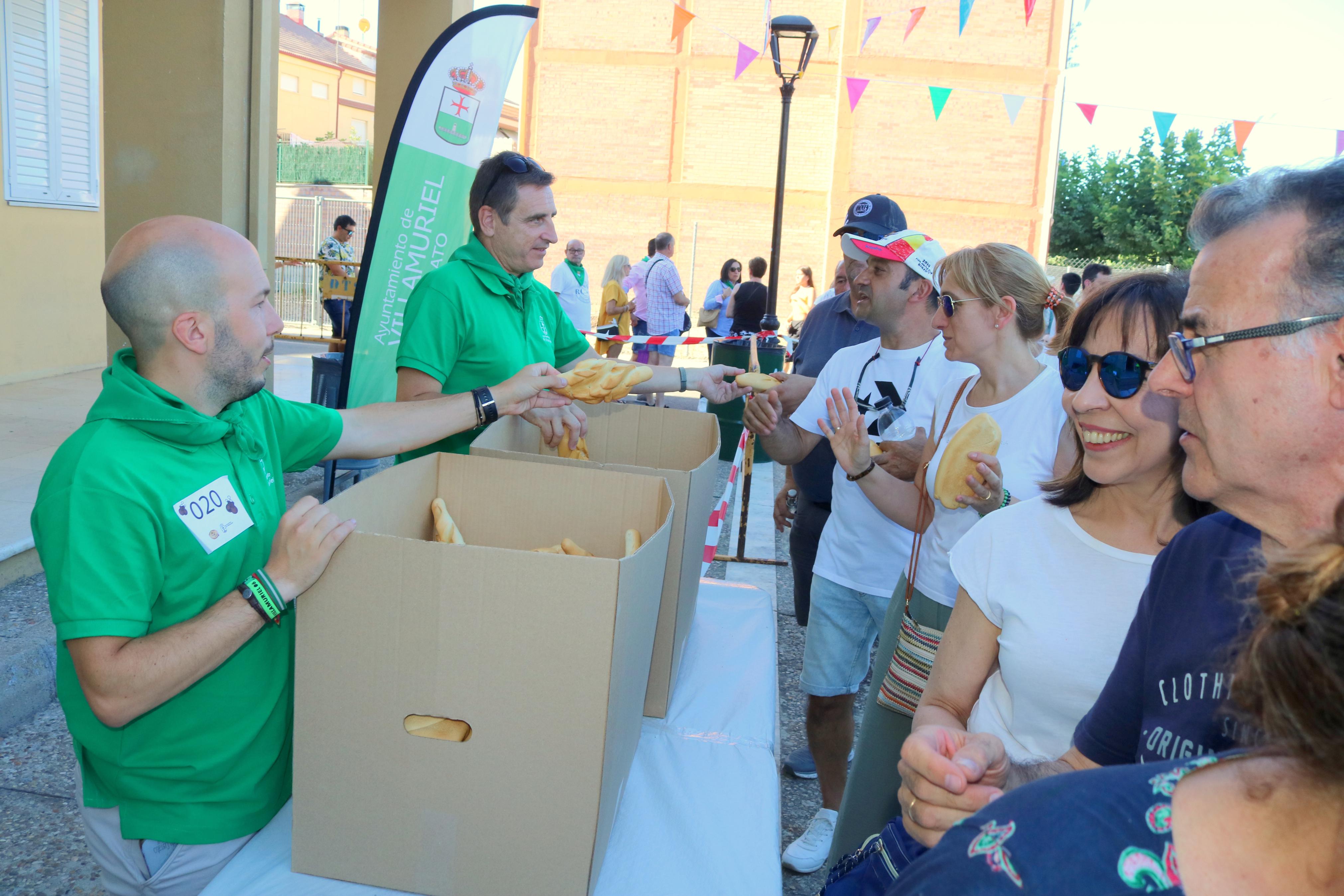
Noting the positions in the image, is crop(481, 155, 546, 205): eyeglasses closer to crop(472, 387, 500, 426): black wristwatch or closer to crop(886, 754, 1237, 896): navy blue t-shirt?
crop(472, 387, 500, 426): black wristwatch

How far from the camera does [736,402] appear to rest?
30.3 feet

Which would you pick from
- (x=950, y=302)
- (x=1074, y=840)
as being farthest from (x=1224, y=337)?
(x=950, y=302)

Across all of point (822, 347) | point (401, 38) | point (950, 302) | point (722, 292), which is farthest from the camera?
point (722, 292)

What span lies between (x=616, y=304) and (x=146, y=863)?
11.6 meters

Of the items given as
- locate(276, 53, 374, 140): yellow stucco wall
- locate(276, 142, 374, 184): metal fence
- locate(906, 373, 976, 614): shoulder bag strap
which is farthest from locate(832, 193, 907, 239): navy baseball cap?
locate(276, 53, 374, 140): yellow stucco wall

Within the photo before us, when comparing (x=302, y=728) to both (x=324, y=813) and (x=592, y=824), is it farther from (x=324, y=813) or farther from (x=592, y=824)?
(x=592, y=824)

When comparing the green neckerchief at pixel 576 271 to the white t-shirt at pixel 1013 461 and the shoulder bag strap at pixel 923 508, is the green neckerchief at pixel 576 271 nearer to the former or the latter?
the shoulder bag strap at pixel 923 508

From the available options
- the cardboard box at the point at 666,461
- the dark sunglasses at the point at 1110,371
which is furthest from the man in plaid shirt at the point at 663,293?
the dark sunglasses at the point at 1110,371

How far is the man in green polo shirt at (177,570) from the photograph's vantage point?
1331 millimetres

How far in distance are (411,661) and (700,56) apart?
74.2 feet

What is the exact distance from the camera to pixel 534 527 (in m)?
1.95

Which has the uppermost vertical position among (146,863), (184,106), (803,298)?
(184,106)

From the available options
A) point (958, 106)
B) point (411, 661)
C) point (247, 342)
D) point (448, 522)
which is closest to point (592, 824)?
point (411, 661)

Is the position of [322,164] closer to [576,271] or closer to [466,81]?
[576,271]
